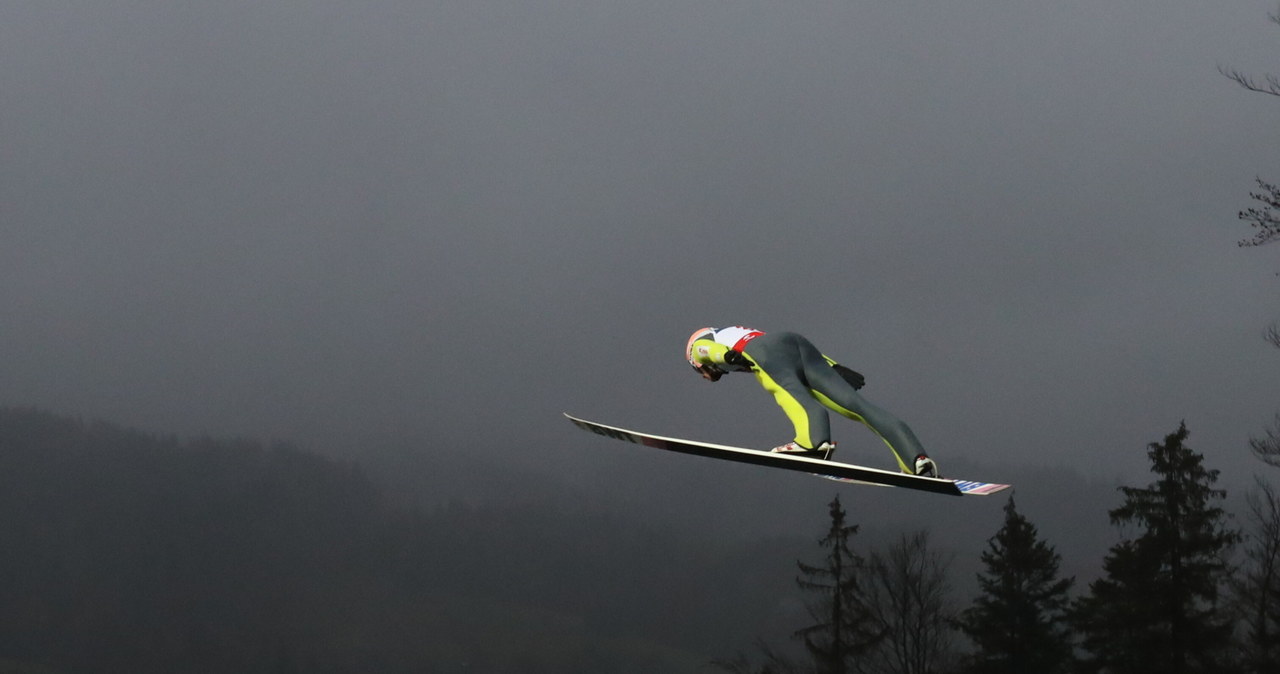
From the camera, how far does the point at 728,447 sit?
12367 millimetres

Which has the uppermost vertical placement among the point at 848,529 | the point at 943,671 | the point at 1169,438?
the point at 1169,438

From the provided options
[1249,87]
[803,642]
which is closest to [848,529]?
[803,642]

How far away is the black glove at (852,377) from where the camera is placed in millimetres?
12992

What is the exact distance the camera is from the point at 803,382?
12.9 meters

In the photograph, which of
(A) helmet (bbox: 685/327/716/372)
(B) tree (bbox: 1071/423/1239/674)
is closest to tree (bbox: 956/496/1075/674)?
(B) tree (bbox: 1071/423/1239/674)

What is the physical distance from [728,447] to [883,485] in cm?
152

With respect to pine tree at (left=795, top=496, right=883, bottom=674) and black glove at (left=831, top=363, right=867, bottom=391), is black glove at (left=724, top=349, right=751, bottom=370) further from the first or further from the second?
pine tree at (left=795, top=496, right=883, bottom=674)

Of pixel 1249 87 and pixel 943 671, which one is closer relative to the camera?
pixel 1249 87

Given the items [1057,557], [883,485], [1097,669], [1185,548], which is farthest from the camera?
[1057,557]

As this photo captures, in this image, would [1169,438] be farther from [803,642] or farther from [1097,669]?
[803,642]

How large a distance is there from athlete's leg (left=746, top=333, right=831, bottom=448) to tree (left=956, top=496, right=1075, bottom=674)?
3605 centimetres

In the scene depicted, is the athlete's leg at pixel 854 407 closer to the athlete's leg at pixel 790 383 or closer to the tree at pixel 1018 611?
the athlete's leg at pixel 790 383

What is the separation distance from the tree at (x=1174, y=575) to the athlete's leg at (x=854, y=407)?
31.8 m

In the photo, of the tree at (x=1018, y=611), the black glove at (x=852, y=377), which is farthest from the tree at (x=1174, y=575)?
the black glove at (x=852, y=377)
